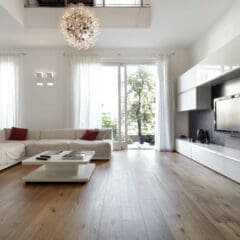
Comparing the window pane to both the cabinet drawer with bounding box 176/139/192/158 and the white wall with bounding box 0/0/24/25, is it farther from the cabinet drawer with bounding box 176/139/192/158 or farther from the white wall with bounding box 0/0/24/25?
the white wall with bounding box 0/0/24/25

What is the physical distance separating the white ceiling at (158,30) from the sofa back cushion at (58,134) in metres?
2.26

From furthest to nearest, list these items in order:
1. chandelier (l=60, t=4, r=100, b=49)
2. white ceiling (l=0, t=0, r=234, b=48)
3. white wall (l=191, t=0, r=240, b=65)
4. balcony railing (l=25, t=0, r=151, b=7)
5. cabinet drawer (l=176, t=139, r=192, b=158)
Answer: cabinet drawer (l=176, t=139, r=192, b=158) < balcony railing (l=25, t=0, r=151, b=7) < white ceiling (l=0, t=0, r=234, b=48) < white wall (l=191, t=0, r=240, b=65) < chandelier (l=60, t=4, r=100, b=49)

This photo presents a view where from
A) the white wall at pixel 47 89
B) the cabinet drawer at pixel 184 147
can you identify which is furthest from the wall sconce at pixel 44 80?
the cabinet drawer at pixel 184 147

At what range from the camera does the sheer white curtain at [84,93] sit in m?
7.76

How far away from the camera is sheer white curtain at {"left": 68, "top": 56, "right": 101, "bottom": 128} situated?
25.5ft

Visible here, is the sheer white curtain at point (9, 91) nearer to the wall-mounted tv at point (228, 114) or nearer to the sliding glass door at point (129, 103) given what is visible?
the sliding glass door at point (129, 103)

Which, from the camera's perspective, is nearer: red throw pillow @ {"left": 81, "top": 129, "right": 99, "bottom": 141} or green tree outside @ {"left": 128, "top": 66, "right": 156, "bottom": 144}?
red throw pillow @ {"left": 81, "top": 129, "right": 99, "bottom": 141}

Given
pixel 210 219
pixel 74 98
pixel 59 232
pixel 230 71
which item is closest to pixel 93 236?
pixel 59 232

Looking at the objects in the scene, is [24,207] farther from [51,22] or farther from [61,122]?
[61,122]

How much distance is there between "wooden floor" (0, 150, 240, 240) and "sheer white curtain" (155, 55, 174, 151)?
3.25 meters

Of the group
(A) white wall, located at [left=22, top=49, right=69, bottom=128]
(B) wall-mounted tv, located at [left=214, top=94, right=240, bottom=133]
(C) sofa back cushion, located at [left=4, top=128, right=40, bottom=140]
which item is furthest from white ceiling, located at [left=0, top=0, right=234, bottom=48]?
(C) sofa back cushion, located at [left=4, top=128, right=40, bottom=140]

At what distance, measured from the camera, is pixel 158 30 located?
Answer: 6.49 m

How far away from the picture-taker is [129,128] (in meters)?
8.27

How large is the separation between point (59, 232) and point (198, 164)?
3839 mm
